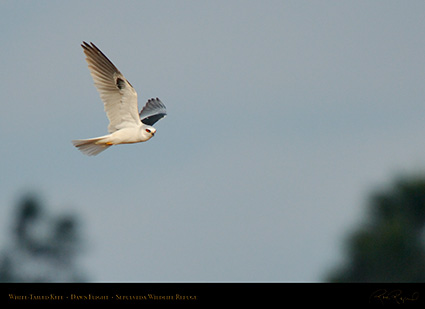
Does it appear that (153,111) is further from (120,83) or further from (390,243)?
(390,243)

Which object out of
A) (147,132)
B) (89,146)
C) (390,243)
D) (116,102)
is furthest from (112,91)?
(390,243)

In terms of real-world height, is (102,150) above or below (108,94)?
below

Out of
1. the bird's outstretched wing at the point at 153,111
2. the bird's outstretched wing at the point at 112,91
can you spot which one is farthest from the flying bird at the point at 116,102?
the bird's outstretched wing at the point at 153,111

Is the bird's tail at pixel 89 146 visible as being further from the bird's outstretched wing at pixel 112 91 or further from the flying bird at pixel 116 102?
the bird's outstretched wing at pixel 112 91

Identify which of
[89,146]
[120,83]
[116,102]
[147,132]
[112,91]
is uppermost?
[120,83]

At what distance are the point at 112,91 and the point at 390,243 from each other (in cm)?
1618

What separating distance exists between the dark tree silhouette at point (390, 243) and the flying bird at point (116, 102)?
1090 centimetres

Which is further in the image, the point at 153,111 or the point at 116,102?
the point at 153,111

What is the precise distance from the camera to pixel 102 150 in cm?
→ 1650

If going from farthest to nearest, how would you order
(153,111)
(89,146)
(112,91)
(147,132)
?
(153,111), (89,146), (112,91), (147,132)

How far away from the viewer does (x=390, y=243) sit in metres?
29.5
